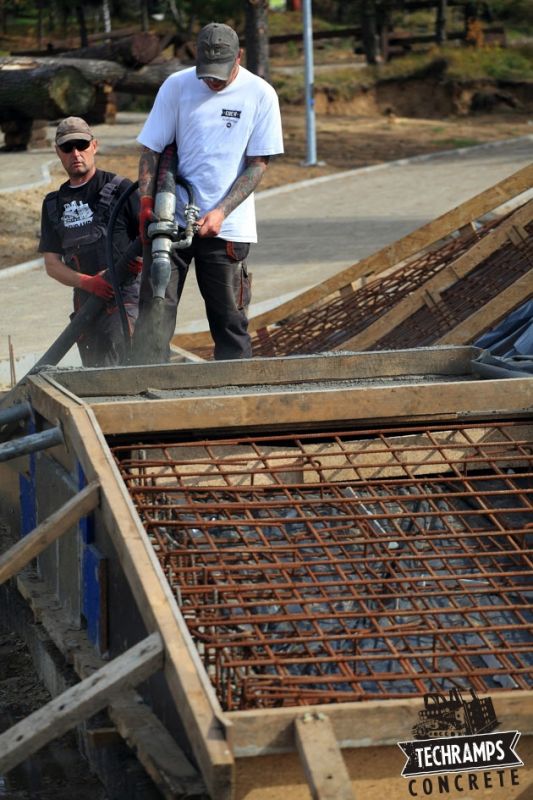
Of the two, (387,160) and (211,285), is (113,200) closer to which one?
(211,285)

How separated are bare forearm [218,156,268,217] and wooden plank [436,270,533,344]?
1.59m

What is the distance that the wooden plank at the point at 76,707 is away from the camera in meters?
3.46

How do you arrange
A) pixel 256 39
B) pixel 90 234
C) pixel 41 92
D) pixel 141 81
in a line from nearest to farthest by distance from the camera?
pixel 90 234 < pixel 41 92 < pixel 256 39 < pixel 141 81

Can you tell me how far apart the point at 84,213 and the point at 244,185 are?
918mm

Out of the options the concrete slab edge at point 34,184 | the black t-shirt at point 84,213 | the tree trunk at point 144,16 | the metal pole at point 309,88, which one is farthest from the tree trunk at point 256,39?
the tree trunk at point 144,16

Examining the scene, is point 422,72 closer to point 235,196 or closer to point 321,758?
point 235,196

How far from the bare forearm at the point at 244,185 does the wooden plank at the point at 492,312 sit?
1.59m

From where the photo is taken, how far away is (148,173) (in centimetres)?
627

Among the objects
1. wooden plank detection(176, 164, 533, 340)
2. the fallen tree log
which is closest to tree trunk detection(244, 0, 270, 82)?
the fallen tree log

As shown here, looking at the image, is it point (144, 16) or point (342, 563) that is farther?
point (144, 16)

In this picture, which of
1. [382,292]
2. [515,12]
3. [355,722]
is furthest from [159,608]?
[515,12]

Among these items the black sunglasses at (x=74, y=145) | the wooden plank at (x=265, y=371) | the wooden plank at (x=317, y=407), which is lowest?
the wooden plank at (x=265, y=371)

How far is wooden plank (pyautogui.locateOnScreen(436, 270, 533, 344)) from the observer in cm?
722

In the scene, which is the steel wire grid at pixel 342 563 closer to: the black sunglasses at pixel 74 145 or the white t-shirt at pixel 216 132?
the white t-shirt at pixel 216 132
